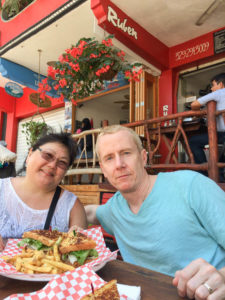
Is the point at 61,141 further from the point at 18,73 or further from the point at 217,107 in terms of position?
the point at 18,73

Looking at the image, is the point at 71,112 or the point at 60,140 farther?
the point at 71,112

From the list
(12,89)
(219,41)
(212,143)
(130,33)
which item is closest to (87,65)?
(130,33)

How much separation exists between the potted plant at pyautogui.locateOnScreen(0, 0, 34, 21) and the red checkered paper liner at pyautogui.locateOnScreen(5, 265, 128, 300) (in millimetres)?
8267

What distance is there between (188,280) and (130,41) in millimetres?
5312

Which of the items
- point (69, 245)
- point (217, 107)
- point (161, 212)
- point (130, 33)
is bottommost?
point (69, 245)

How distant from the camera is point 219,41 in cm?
580

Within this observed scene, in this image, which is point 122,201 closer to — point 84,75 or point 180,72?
point 84,75

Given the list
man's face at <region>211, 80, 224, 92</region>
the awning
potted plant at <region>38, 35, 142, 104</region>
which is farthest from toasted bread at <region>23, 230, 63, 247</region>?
the awning

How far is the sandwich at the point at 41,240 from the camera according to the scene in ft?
4.05

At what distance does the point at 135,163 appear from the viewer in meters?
1.59

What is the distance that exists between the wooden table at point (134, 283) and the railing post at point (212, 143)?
2.17 meters

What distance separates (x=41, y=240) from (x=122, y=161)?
25.3 inches

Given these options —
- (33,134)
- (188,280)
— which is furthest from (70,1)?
(188,280)

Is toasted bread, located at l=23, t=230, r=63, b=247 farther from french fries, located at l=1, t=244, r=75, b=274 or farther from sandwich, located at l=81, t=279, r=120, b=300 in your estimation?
sandwich, located at l=81, t=279, r=120, b=300
